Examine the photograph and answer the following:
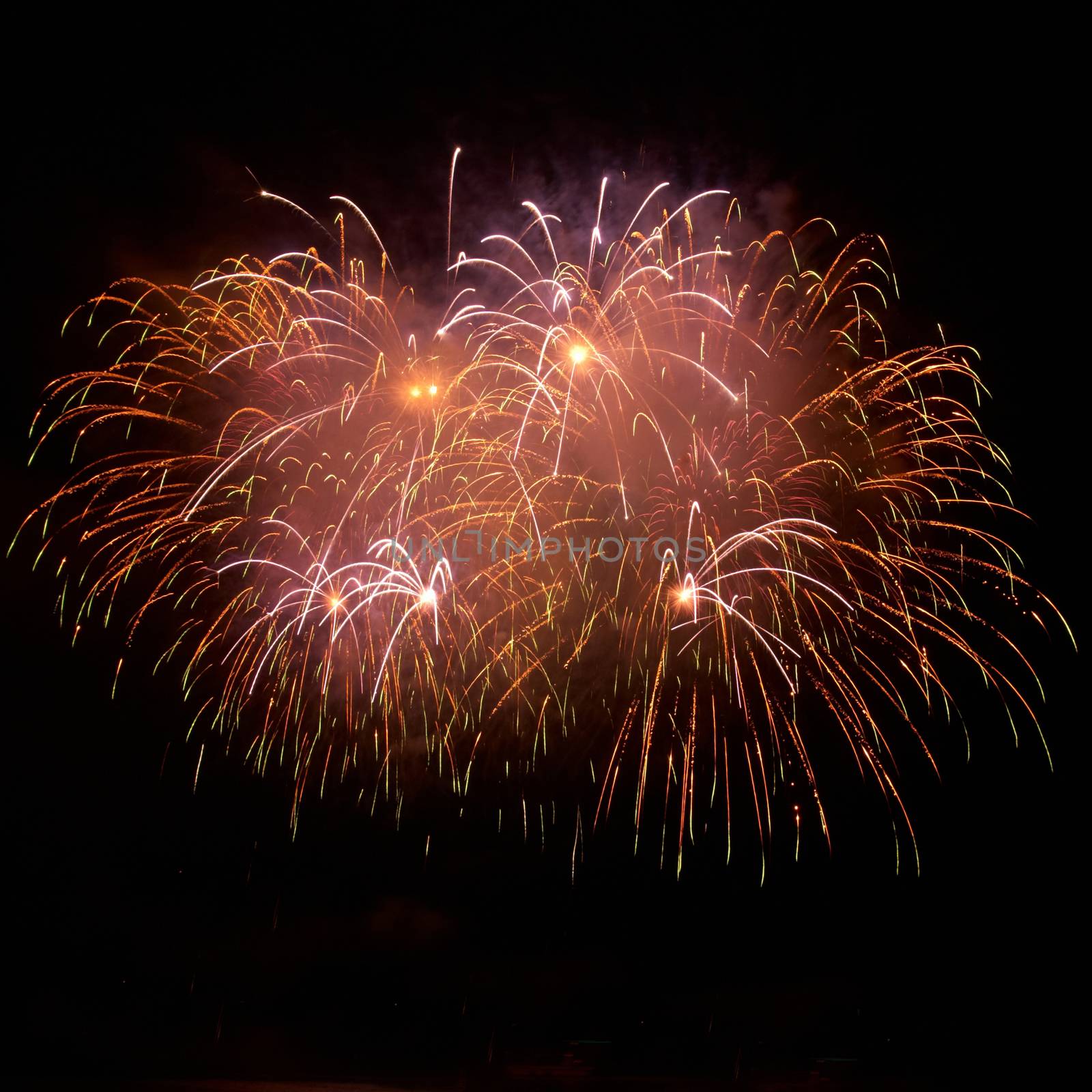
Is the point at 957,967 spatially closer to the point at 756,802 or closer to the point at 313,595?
the point at 756,802

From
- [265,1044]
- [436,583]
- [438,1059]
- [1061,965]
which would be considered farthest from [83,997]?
[1061,965]

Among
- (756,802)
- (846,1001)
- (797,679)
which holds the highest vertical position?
(797,679)

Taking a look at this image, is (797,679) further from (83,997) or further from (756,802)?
(83,997)

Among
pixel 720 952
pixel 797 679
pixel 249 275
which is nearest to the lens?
pixel 249 275

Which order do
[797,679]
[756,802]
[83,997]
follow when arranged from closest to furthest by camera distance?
[797,679] → [756,802] → [83,997]

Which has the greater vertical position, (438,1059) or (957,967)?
(957,967)

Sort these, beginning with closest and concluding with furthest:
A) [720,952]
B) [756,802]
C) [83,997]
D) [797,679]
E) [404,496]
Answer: [404,496], [797,679], [756,802], [83,997], [720,952]

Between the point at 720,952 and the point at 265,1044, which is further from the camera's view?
the point at 720,952

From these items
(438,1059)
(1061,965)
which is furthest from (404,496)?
(1061,965)

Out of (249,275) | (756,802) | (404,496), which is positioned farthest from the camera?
(756,802)

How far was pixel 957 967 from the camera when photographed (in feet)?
57.5

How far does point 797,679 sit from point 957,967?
10.3 m

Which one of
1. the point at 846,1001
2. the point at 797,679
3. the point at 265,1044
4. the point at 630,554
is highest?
the point at 630,554

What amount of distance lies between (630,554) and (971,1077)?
41.3 feet
